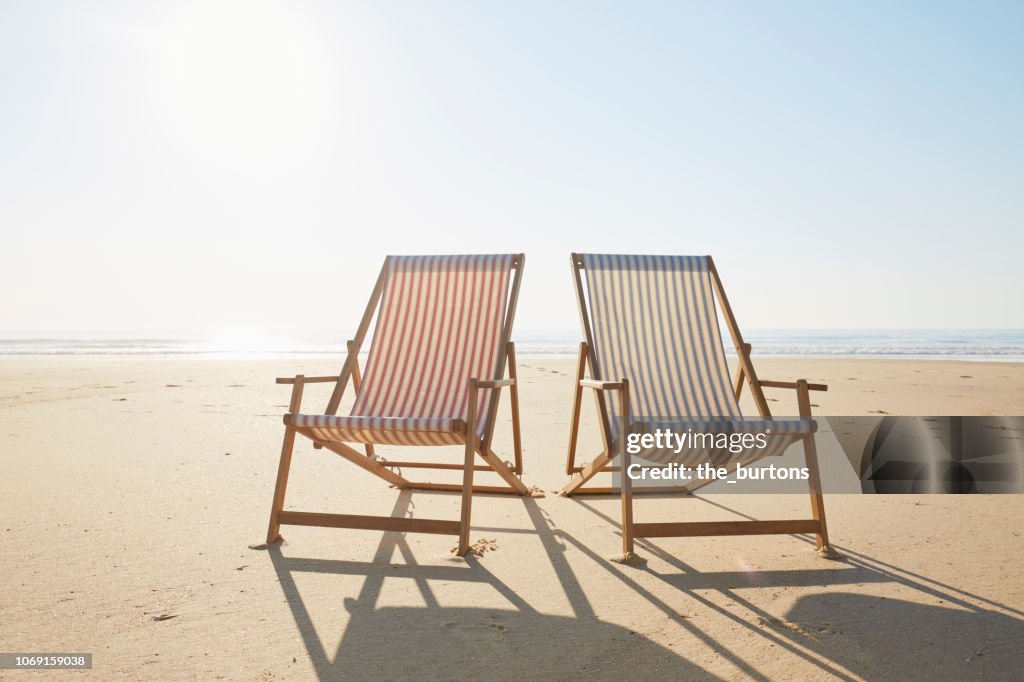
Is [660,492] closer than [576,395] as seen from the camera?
No

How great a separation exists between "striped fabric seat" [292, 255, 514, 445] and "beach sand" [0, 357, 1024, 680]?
22.2 inches

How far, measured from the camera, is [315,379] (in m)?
3.47

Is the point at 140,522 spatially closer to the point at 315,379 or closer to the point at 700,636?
Result: the point at 315,379

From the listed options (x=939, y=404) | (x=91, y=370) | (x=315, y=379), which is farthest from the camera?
(x=91, y=370)

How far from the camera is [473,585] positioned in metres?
2.57

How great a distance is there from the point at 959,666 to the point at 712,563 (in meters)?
1.05

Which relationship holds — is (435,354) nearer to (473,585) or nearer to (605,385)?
(605,385)

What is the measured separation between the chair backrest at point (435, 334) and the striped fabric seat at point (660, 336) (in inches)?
21.0

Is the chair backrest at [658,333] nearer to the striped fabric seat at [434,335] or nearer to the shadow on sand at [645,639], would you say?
the striped fabric seat at [434,335]

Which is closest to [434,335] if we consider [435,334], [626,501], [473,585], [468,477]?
[435,334]

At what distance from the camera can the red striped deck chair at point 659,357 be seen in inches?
129

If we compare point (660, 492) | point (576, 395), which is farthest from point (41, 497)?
point (660, 492)

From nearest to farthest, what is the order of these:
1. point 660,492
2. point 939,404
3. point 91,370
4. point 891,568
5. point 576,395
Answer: point 891,568, point 576,395, point 660,492, point 939,404, point 91,370

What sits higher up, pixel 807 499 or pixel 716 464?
pixel 716 464
